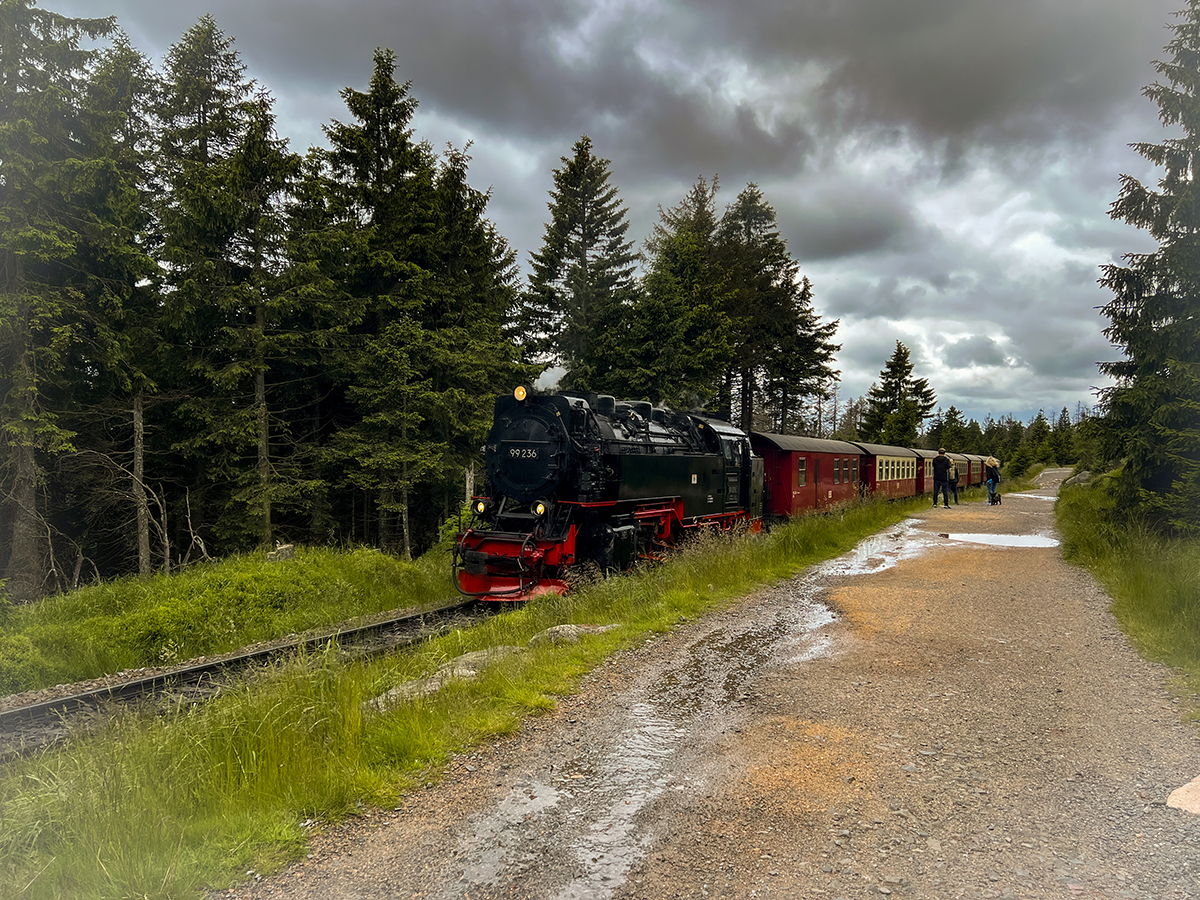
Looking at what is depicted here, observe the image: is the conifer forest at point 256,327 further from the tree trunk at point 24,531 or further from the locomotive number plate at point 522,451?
the locomotive number plate at point 522,451

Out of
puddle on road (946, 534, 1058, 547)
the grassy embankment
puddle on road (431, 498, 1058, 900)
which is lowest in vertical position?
puddle on road (431, 498, 1058, 900)

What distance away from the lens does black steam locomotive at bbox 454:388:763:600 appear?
10016mm

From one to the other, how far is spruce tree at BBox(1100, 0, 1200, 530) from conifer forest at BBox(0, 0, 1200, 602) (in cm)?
5

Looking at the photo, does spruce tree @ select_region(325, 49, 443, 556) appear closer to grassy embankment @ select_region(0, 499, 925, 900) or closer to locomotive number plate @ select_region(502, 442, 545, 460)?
locomotive number plate @ select_region(502, 442, 545, 460)

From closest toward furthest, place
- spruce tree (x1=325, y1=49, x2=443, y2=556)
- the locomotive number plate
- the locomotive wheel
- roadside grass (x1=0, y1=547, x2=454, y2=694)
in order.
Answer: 1. roadside grass (x1=0, y1=547, x2=454, y2=694)
2. the locomotive wheel
3. the locomotive number plate
4. spruce tree (x1=325, y1=49, x2=443, y2=556)

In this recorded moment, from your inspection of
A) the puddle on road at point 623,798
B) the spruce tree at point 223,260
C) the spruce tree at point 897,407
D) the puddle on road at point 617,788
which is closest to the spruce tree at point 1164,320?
the puddle on road at point 617,788

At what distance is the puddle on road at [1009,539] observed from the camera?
14.0m

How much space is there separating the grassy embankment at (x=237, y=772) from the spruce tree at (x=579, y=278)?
21.2m

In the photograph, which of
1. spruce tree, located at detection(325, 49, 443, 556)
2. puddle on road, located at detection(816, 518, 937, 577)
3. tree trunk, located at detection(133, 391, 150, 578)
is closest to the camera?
puddle on road, located at detection(816, 518, 937, 577)

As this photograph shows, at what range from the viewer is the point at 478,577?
1034 centimetres

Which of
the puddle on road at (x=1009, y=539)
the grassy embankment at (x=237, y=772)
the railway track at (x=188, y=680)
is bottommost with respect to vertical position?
the railway track at (x=188, y=680)

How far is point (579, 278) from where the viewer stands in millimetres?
26781

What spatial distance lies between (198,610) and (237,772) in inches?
249

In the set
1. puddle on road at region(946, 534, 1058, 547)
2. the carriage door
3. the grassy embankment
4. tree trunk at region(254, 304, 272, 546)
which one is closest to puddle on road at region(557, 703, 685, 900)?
the grassy embankment
